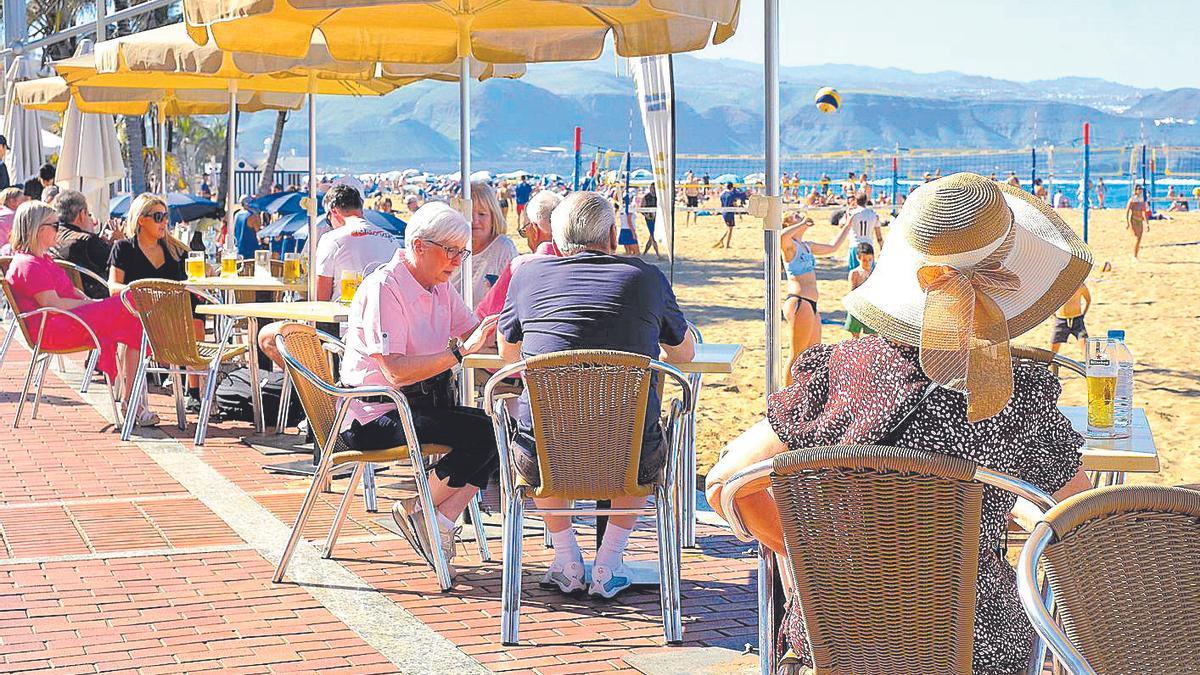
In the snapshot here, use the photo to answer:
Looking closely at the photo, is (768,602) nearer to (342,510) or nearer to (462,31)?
(342,510)

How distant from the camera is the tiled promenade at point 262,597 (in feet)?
13.8

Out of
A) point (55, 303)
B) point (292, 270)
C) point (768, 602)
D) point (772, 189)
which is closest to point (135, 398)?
point (55, 303)

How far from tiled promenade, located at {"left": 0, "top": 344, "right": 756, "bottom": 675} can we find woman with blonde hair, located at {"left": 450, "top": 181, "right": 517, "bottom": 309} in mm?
1189

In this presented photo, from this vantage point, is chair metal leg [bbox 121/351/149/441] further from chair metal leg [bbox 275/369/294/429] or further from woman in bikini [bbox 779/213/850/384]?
woman in bikini [bbox 779/213/850/384]

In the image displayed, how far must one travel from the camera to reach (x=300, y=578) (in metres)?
5.07

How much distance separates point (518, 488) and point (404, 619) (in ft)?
1.85

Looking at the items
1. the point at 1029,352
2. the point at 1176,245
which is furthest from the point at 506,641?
Result: the point at 1176,245

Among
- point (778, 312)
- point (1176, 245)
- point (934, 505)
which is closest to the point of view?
point (934, 505)

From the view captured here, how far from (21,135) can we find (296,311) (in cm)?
1044

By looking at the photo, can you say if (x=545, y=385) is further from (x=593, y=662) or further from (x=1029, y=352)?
(x=1029, y=352)

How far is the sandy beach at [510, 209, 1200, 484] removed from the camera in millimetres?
9977

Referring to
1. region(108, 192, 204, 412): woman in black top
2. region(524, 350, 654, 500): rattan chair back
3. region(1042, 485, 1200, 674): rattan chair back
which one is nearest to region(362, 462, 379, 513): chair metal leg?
region(524, 350, 654, 500): rattan chair back

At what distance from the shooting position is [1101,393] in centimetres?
366

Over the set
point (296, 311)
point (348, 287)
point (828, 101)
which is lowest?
point (296, 311)
